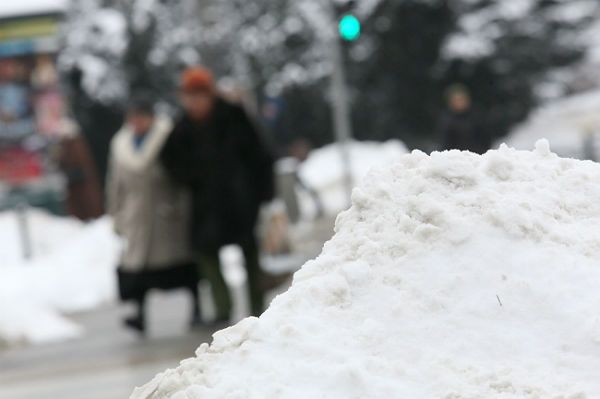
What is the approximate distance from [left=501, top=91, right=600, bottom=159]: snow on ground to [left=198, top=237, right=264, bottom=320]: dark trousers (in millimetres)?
12710

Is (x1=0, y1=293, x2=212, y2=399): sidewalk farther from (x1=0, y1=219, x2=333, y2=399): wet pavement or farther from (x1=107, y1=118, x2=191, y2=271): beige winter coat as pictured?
(x1=107, y1=118, x2=191, y2=271): beige winter coat

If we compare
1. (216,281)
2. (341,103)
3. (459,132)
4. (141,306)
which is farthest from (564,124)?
(216,281)

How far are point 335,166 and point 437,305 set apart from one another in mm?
22148

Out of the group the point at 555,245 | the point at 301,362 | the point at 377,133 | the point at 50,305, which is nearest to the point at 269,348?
the point at 301,362

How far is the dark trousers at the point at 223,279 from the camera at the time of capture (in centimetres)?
998

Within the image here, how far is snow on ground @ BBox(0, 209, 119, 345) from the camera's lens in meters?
12.1

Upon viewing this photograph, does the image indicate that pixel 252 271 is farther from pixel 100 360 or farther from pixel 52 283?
pixel 52 283

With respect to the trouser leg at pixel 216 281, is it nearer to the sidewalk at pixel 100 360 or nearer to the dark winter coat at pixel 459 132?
the sidewalk at pixel 100 360

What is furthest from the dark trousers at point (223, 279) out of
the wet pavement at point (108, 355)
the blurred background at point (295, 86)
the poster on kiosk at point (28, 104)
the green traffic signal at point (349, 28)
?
the poster on kiosk at point (28, 104)

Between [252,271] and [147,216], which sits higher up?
[147,216]

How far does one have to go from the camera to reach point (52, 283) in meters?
14.5

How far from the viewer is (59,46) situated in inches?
1109

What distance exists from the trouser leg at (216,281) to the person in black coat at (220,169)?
1 centimetres

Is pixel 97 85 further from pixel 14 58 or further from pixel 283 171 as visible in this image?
pixel 283 171
